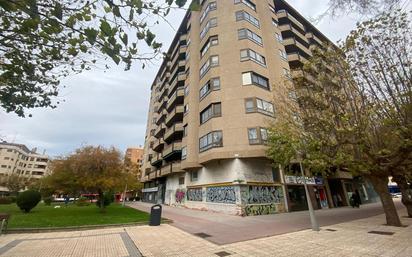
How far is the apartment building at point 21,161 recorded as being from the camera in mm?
67562

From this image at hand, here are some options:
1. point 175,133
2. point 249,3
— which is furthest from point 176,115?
point 249,3

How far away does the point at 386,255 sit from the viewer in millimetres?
6379

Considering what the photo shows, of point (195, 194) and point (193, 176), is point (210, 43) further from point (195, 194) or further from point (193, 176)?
point (195, 194)

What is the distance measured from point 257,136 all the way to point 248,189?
4678mm

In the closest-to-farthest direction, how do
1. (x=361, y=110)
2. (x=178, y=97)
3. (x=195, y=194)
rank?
(x=361, y=110) → (x=195, y=194) → (x=178, y=97)

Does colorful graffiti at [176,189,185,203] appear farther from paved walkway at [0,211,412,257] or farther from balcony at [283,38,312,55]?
balcony at [283,38,312,55]

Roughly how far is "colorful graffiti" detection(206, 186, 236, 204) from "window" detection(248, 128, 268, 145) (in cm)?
448

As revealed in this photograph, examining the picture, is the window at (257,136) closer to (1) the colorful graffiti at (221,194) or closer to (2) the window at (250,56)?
(1) the colorful graffiti at (221,194)

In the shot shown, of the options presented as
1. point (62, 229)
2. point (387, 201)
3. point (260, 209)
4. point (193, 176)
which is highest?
point (193, 176)

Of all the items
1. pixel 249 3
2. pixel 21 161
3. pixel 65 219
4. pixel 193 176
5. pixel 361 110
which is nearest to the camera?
pixel 361 110

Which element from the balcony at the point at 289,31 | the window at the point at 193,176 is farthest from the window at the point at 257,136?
the balcony at the point at 289,31

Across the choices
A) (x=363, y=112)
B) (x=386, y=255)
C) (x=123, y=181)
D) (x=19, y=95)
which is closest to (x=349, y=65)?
(x=363, y=112)

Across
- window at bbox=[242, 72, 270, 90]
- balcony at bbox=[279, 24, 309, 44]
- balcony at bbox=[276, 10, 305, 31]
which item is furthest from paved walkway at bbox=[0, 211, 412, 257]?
balcony at bbox=[276, 10, 305, 31]

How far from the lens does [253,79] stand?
71.4ft
